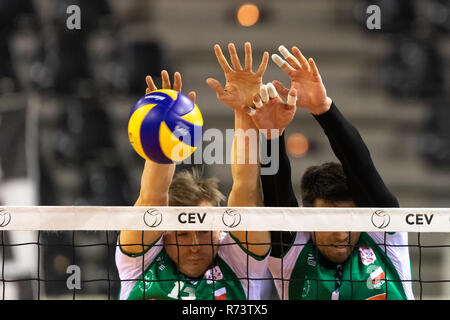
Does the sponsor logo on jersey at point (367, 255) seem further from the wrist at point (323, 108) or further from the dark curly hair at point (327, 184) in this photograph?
the wrist at point (323, 108)

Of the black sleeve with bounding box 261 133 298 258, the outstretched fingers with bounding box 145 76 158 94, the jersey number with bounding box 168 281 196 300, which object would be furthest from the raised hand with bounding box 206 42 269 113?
the jersey number with bounding box 168 281 196 300

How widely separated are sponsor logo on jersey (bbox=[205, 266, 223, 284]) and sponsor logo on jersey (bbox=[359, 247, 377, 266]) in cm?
66

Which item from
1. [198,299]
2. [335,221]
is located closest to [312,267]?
[335,221]

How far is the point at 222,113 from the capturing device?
409 inches

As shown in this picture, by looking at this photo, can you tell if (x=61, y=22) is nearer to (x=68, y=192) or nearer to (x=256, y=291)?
(x=68, y=192)

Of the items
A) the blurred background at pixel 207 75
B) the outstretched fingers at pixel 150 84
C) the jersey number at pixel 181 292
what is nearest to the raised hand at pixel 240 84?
the outstretched fingers at pixel 150 84

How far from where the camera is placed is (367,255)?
3.66 metres

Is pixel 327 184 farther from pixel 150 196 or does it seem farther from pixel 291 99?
pixel 150 196

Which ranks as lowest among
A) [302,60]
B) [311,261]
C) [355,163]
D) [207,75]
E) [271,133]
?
[311,261]

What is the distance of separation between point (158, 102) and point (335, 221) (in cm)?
96

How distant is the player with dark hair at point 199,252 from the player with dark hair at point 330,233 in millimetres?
103

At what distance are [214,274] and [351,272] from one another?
24.6 inches

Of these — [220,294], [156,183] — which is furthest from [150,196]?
[220,294]

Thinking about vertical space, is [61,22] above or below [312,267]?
above
